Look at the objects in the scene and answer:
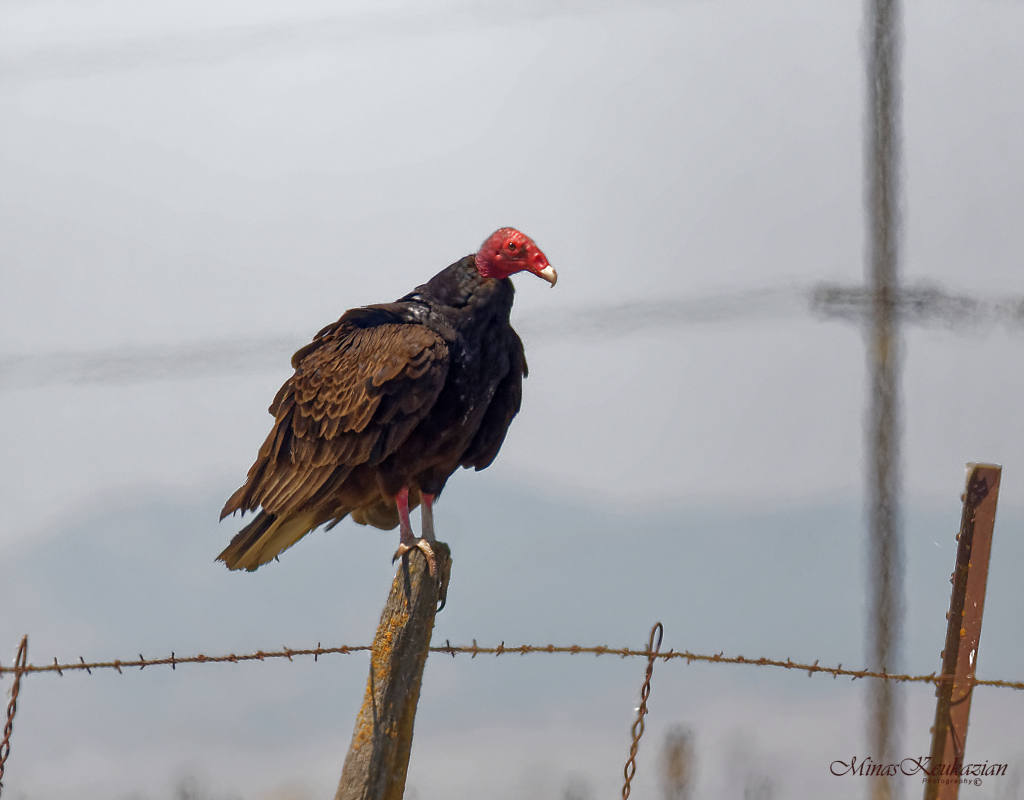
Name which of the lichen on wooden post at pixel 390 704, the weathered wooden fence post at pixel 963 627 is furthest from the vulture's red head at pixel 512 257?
the weathered wooden fence post at pixel 963 627

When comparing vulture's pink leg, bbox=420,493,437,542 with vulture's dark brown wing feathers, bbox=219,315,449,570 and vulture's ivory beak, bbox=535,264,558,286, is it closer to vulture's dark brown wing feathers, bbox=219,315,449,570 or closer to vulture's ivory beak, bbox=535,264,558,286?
vulture's dark brown wing feathers, bbox=219,315,449,570

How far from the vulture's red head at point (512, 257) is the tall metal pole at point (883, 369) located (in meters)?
1.34

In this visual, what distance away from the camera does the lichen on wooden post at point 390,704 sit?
266cm

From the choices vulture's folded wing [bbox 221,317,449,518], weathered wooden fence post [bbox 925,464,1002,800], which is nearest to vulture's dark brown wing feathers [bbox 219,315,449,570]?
vulture's folded wing [bbox 221,317,449,518]

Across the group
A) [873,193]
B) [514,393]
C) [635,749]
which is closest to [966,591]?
[635,749]

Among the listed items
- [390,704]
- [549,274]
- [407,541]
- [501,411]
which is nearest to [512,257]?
[549,274]

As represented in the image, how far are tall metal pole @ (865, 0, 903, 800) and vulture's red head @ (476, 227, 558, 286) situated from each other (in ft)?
4.40

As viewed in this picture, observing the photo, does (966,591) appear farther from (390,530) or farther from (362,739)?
(390,530)

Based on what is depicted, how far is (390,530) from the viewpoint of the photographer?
151 inches

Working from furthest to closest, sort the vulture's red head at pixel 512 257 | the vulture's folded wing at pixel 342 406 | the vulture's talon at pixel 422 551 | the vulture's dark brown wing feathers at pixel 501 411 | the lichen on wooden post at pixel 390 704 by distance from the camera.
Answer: the vulture's dark brown wing feathers at pixel 501 411, the vulture's red head at pixel 512 257, the vulture's folded wing at pixel 342 406, the vulture's talon at pixel 422 551, the lichen on wooden post at pixel 390 704

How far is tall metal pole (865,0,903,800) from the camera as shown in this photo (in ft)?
12.4

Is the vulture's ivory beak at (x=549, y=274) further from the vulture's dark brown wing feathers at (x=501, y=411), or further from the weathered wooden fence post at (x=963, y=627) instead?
the weathered wooden fence post at (x=963, y=627)

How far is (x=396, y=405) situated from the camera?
3.33 metres

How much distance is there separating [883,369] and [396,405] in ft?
6.00
